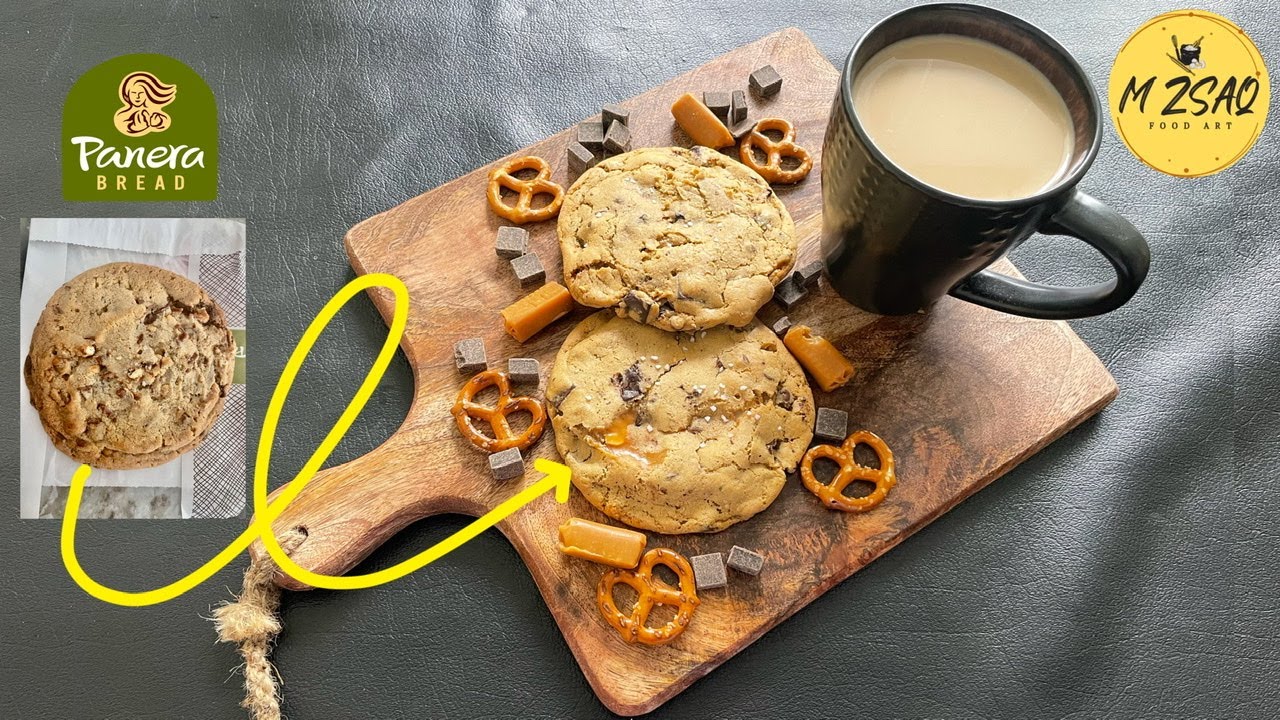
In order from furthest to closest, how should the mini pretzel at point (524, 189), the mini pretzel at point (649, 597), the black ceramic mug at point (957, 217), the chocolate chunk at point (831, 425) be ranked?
the mini pretzel at point (524, 189) → the chocolate chunk at point (831, 425) → the mini pretzel at point (649, 597) → the black ceramic mug at point (957, 217)

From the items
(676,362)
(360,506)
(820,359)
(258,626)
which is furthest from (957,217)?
(258,626)

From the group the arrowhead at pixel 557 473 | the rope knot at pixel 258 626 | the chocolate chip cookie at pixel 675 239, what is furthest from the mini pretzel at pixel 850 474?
the rope knot at pixel 258 626

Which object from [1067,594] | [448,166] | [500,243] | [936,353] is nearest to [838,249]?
[936,353]

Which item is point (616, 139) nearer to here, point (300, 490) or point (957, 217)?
point (957, 217)

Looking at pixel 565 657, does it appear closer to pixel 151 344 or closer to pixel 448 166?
pixel 151 344

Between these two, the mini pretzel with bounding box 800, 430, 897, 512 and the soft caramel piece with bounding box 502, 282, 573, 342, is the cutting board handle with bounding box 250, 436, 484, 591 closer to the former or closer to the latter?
the soft caramel piece with bounding box 502, 282, 573, 342

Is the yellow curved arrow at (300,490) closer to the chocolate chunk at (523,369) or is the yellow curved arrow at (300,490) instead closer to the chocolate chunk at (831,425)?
the chocolate chunk at (523,369)

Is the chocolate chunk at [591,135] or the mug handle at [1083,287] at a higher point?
the mug handle at [1083,287]
